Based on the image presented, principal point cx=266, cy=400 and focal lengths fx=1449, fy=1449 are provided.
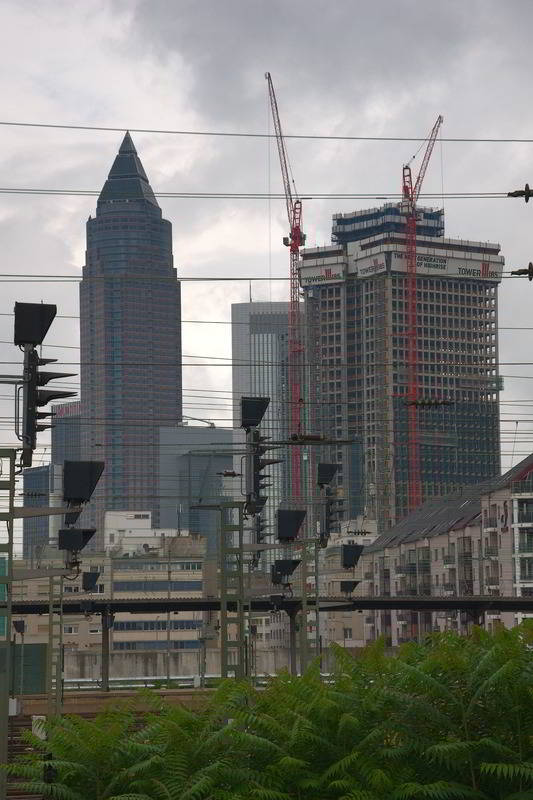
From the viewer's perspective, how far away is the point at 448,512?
143375 millimetres

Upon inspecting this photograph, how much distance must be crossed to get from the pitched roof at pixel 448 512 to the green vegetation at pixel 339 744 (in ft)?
308

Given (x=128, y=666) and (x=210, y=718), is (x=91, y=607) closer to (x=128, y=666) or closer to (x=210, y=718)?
(x=210, y=718)

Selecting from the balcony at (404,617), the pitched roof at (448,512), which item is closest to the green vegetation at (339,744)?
the pitched roof at (448,512)

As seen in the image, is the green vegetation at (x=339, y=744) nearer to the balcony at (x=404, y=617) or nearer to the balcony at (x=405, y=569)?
the balcony at (x=405, y=569)

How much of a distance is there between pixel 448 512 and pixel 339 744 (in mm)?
127021

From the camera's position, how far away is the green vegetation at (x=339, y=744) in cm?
1683

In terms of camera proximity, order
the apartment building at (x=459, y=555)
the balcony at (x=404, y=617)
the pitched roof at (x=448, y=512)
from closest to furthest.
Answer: the apartment building at (x=459, y=555), the pitched roof at (x=448, y=512), the balcony at (x=404, y=617)

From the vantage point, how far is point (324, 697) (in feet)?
59.6

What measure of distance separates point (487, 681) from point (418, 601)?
6104 cm

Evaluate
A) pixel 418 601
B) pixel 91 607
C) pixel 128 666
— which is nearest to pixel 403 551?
pixel 128 666

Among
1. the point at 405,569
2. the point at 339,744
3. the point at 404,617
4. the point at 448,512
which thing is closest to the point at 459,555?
the point at 448,512

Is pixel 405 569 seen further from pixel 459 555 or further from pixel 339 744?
pixel 339 744

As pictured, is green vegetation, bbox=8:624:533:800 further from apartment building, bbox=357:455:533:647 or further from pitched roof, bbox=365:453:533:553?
pitched roof, bbox=365:453:533:553

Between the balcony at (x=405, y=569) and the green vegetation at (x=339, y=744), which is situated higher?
the balcony at (x=405, y=569)
